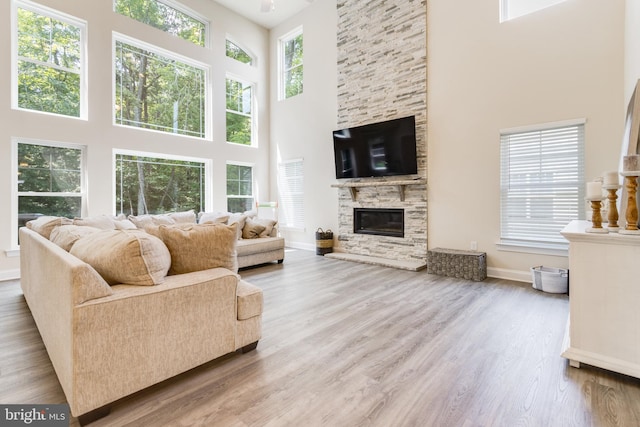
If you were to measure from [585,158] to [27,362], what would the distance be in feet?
18.0

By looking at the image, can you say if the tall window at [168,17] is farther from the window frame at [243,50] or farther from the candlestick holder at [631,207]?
the candlestick holder at [631,207]

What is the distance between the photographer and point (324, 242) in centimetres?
609

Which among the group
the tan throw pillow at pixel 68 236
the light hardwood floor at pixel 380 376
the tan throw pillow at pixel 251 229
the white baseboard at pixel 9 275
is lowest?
the light hardwood floor at pixel 380 376

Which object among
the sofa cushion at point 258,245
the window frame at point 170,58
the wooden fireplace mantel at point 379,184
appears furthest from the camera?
the window frame at point 170,58

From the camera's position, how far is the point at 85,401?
145cm

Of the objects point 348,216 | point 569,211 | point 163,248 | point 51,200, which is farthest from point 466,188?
point 51,200

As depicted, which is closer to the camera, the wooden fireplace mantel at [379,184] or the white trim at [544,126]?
the white trim at [544,126]

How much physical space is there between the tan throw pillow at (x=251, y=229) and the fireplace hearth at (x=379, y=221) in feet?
5.92

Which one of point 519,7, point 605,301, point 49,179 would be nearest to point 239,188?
point 49,179

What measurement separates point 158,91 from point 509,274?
6.67m

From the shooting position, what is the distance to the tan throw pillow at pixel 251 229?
5.33 metres

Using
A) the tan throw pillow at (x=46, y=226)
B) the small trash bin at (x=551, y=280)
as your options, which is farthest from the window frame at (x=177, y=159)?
the small trash bin at (x=551, y=280)

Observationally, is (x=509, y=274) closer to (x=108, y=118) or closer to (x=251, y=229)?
(x=251, y=229)

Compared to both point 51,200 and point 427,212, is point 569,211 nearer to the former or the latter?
point 427,212
